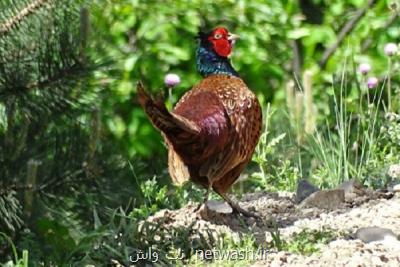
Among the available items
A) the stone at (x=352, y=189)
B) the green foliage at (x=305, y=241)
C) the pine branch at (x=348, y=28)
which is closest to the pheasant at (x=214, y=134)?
the stone at (x=352, y=189)

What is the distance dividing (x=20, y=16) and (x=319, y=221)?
4.64 feet

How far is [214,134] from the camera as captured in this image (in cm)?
498

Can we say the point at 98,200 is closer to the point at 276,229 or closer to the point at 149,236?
the point at 149,236

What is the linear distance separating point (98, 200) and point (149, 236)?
22cm

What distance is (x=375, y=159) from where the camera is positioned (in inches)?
243

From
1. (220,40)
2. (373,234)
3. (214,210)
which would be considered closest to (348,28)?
(220,40)

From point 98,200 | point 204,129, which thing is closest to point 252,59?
point 204,129

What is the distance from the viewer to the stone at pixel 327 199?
5211 millimetres

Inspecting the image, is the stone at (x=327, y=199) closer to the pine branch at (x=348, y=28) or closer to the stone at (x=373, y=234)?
the stone at (x=373, y=234)

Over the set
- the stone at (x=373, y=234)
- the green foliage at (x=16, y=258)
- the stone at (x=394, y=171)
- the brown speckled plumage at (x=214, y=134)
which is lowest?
the stone at (x=394, y=171)

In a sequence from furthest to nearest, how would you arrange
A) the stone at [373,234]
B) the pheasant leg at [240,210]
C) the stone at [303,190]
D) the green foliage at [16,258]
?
the stone at [303,190] → the pheasant leg at [240,210] → the stone at [373,234] → the green foliage at [16,258]

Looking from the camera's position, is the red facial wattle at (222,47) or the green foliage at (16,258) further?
the red facial wattle at (222,47)

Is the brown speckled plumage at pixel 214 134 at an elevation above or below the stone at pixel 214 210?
above

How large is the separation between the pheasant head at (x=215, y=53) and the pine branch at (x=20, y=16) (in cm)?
125
